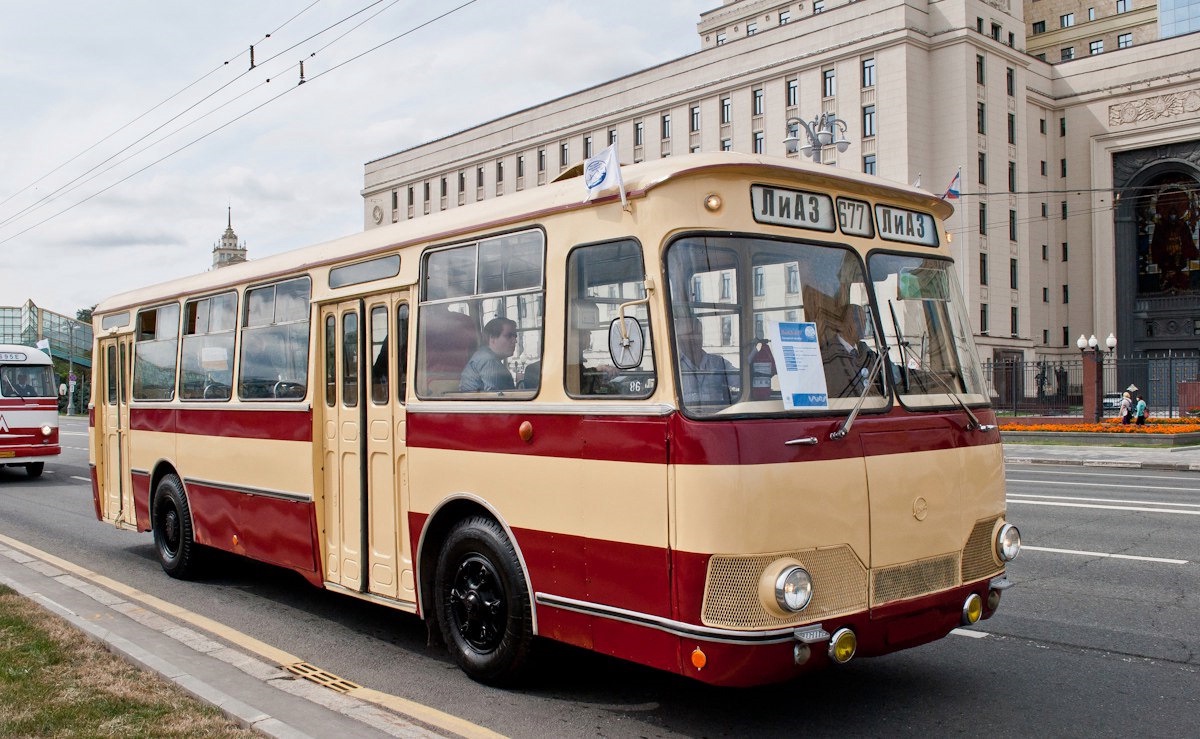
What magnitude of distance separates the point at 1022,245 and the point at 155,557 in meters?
60.5

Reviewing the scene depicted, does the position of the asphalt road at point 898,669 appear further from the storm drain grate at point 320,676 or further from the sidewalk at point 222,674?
the sidewalk at point 222,674

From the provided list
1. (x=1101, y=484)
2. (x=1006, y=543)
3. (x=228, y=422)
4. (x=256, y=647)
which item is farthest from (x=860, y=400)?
(x=1101, y=484)

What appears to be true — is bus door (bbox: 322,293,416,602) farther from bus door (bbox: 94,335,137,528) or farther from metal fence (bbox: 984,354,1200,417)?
Answer: metal fence (bbox: 984,354,1200,417)

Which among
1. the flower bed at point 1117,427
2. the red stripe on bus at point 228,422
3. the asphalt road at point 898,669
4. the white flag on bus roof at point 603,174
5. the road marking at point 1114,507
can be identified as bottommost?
the road marking at point 1114,507

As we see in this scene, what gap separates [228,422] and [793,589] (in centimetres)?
593

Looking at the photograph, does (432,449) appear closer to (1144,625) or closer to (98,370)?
(1144,625)

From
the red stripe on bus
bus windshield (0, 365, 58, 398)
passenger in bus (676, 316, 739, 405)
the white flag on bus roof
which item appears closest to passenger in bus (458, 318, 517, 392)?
the white flag on bus roof

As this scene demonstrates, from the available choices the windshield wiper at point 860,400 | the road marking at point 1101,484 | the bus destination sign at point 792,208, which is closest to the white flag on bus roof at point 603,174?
the bus destination sign at point 792,208

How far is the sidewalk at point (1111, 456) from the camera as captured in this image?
2305 cm

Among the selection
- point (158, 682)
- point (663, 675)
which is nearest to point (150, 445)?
point (158, 682)

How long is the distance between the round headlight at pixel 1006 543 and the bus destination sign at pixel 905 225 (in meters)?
1.70

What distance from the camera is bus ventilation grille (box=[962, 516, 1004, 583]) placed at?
5695 mm

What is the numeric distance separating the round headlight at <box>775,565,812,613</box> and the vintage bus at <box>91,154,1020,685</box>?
0.01m

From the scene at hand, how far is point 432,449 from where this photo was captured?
654 cm
